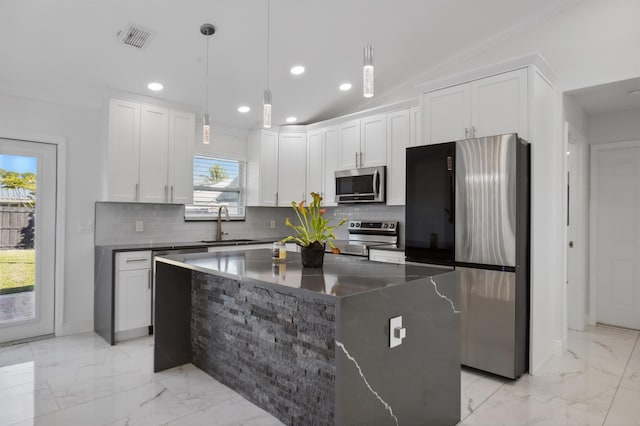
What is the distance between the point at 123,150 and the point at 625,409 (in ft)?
15.8

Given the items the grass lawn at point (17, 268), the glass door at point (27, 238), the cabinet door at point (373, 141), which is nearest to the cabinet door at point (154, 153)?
the glass door at point (27, 238)

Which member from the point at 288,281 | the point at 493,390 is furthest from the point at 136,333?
the point at 493,390

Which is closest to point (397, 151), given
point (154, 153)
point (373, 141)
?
point (373, 141)

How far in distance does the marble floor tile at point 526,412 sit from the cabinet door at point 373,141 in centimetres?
282

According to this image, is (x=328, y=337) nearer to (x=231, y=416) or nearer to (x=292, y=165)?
(x=231, y=416)

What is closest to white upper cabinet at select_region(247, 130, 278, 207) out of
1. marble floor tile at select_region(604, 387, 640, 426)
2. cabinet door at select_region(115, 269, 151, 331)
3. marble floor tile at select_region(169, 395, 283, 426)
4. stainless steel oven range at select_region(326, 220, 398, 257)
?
stainless steel oven range at select_region(326, 220, 398, 257)

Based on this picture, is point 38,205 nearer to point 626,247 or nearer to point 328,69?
point 328,69

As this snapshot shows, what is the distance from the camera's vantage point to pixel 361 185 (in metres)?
4.82

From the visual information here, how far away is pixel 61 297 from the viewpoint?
158 inches

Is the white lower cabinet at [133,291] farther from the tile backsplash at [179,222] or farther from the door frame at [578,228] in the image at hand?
the door frame at [578,228]

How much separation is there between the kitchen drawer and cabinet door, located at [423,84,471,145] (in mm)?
3075

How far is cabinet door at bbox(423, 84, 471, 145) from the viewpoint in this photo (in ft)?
11.3

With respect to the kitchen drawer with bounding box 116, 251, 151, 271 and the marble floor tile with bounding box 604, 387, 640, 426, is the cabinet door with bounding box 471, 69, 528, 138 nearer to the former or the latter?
the marble floor tile with bounding box 604, 387, 640, 426

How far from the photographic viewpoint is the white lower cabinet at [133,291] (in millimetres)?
3836
